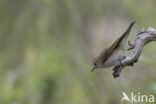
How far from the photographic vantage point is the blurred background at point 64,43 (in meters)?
7.55

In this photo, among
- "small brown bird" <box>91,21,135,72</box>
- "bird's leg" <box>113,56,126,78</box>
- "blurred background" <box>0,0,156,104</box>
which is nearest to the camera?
"bird's leg" <box>113,56,126,78</box>

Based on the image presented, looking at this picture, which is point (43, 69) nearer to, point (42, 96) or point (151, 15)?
point (42, 96)

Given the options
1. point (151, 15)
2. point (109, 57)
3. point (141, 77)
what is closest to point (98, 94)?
point (141, 77)

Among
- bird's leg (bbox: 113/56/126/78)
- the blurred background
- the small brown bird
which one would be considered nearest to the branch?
bird's leg (bbox: 113/56/126/78)

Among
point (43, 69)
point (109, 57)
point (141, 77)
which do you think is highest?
point (43, 69)

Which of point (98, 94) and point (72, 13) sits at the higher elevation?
point (72, 13)

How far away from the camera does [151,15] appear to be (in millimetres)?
7629

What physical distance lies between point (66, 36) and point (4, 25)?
76cm

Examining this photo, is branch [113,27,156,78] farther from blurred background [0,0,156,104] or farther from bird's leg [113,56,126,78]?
blurred background [0,0,156,104]

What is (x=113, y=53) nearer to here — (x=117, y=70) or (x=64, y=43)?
(x=117, y=70)

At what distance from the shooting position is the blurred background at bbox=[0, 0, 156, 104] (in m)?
7.55

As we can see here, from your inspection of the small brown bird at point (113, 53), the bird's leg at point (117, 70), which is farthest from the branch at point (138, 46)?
the small brown bird at point (113, 53)

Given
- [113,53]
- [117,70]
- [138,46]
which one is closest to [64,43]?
[113,53]

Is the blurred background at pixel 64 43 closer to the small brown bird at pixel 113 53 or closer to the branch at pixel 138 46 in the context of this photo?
the small brown bird at pixel 113 53
